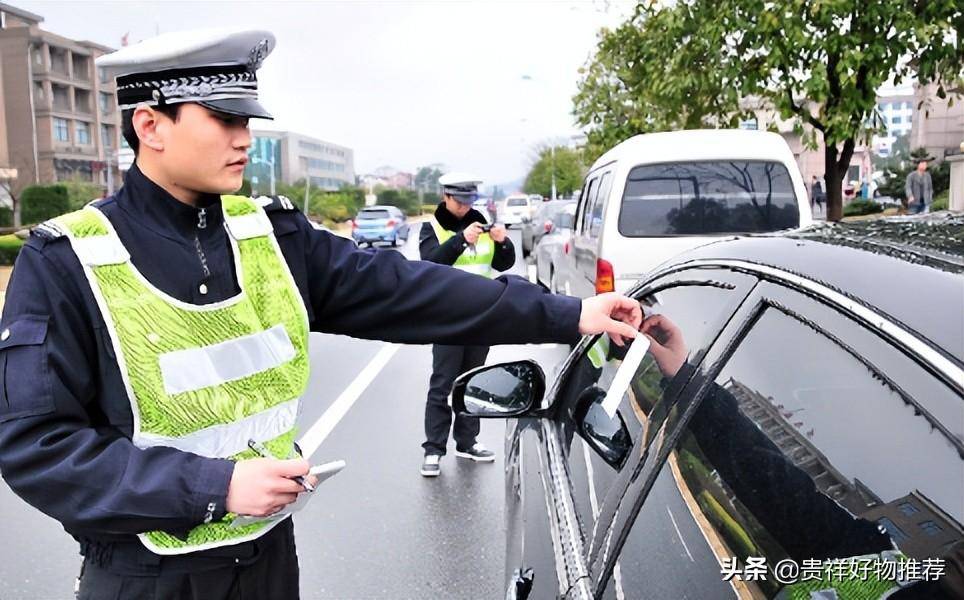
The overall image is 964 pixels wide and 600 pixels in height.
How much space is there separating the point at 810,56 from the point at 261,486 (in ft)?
29.2

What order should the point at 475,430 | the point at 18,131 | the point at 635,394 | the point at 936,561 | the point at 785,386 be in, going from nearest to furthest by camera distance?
the point at 936,561 < the point at 785,386 < the point at 635,394 < the point at 475,430 < the point at 18,131

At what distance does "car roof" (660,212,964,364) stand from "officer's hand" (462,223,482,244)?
3.25 m

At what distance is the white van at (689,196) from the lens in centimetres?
611

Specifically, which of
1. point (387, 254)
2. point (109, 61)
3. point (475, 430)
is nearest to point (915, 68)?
point (475, 430)

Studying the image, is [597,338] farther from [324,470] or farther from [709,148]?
[709,148]

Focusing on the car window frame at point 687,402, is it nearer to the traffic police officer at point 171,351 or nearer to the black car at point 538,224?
the traffic police officer at point 171,351

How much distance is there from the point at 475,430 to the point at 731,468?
3859 mm

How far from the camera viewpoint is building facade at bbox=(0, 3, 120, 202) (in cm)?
6631

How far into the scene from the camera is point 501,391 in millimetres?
2434

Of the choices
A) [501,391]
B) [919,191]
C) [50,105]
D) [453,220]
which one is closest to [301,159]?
[50,105]

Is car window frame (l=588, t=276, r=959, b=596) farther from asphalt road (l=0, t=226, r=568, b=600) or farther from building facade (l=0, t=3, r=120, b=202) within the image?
building facade (l=0, t=3, r=120, b=202)

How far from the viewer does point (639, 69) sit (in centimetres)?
1301

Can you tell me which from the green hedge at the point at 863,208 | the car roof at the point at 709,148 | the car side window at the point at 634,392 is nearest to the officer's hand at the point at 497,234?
the car roof at the point at 709,148

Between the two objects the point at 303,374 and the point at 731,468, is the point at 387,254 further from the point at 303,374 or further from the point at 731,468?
the point at 731,468
